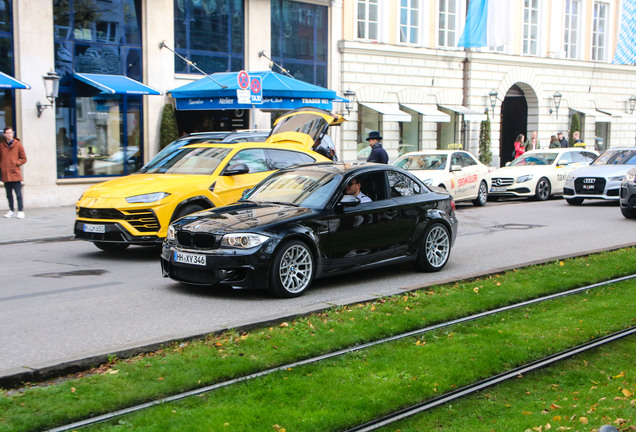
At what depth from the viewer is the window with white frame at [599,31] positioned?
40469 mm

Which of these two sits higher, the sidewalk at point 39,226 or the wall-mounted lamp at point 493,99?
the wall-mounted lamp at point 493,99

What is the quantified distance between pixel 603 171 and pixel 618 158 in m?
1.00

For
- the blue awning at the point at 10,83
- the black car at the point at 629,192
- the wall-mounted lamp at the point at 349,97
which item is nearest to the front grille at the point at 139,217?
the blue awning at the point at 10,83

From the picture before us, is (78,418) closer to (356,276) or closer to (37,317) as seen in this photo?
(37,317)

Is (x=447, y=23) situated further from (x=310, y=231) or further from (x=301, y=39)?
(x=310, y=231)

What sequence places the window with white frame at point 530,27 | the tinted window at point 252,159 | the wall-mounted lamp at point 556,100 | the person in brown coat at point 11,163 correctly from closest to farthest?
the tinted window at point 252,159
the person in brown coat at point 11,163
the window with white frame at point 530,27
the wall-mounted lamp at point 556,100

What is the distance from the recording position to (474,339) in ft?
23.5

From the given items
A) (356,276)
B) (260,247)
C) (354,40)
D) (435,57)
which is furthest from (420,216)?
(435,57)

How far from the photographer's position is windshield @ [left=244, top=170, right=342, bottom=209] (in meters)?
9.58

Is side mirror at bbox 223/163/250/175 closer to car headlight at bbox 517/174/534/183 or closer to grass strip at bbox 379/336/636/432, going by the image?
grass strip at bbox 379/336/636/432

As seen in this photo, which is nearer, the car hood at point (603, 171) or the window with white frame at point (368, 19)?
the car hood at point (603, 171)

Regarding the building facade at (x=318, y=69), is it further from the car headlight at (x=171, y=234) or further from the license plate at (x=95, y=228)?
the car headlight at (x=171, y=234)

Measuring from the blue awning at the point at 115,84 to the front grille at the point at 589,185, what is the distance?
11.6 meters

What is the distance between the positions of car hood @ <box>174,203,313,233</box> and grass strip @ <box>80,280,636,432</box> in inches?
95.1
